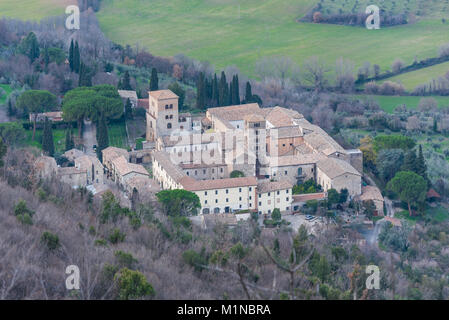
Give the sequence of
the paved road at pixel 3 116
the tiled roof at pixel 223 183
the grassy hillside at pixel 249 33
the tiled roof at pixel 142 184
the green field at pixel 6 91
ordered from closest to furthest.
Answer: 1. the tiled roof at pixel 223 183
2. the tiled roof at pixel 142 184
3. the paved road at pixel 3 116
4. the green field at pixel 6 91
5. the grassy hillside at pixel 249 33

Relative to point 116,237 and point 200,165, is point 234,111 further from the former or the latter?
point 116,237

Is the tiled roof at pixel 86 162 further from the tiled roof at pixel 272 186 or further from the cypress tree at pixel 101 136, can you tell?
the tiled roof at pixel 272 186

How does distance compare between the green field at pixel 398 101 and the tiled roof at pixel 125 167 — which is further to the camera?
the green field at pixel 398 101

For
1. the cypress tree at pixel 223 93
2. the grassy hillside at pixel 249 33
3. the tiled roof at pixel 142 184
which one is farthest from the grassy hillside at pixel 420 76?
the tiled roof at pixel 142 184

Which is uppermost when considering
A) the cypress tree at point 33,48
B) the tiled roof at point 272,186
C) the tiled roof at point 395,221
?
the cypress tree at point 33,48

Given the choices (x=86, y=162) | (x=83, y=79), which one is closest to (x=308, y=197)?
(x=86, y=162)

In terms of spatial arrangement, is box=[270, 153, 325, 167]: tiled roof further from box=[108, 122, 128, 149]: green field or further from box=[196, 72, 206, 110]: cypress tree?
box=[196, 72, 206, 110]: cypress tree
